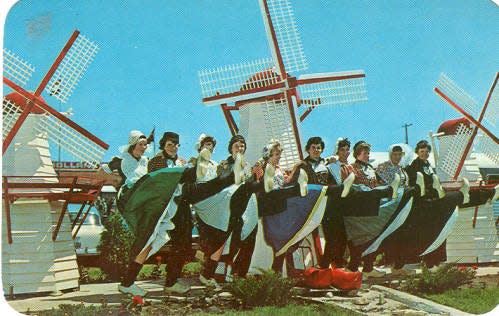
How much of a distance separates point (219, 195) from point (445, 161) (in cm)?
389

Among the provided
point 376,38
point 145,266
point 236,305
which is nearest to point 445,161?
point 376,38

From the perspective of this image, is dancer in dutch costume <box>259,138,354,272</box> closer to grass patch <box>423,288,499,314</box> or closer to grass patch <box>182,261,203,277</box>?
grass patch <box>182,261,203,277</box>

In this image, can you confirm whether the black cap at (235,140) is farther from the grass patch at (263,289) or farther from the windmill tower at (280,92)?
the grass patch at (263,289)

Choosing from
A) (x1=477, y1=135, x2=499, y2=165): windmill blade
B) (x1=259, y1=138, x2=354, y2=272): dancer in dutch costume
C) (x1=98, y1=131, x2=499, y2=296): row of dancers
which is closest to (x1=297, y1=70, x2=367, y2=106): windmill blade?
(x1=98, y1=131, x2=499, y2=296): row of dancers

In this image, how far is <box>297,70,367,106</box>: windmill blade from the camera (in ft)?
27.2

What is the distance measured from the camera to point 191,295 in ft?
23.3

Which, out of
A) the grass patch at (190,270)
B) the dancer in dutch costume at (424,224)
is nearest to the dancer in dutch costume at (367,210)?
the dancer in dutch costume at (424,224)

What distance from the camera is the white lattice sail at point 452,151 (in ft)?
30.1

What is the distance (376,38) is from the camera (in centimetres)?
841

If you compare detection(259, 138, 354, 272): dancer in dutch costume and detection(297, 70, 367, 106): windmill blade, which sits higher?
detection(297, 70, 367, 106): windmill blade

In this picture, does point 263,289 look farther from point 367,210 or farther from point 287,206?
point 367,210

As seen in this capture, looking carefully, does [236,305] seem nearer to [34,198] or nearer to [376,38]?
[34,198]

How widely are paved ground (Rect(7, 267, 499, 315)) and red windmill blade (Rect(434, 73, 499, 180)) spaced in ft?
8.27

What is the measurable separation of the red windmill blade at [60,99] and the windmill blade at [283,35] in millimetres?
2347
